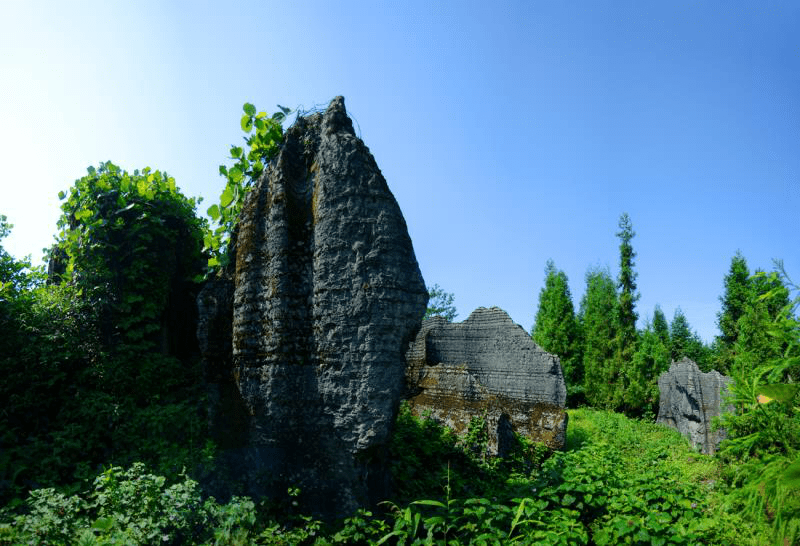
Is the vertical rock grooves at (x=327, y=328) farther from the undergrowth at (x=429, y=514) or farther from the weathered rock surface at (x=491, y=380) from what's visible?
the weathered rock surface at (x=491, y=380)

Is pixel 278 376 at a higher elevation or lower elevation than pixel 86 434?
higher

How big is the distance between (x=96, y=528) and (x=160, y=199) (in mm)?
5354

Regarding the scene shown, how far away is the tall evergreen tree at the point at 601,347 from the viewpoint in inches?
877

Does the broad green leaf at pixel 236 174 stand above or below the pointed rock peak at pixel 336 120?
below

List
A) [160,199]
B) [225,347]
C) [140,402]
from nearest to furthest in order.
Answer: [225,347], [140,402], [160,199]

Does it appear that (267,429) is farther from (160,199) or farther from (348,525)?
(160,199)

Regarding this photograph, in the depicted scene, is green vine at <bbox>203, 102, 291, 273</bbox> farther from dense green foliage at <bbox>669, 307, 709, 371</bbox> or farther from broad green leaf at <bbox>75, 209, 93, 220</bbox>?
dense green foliage at <bbox>669, 307, 709, 371</bbox>

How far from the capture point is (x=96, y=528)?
11.8 ft

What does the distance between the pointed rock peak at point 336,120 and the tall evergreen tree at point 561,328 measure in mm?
20876

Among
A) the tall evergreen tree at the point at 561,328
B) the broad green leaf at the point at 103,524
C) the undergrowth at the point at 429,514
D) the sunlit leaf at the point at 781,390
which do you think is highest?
the tall evergreen tree at the point at 561,328

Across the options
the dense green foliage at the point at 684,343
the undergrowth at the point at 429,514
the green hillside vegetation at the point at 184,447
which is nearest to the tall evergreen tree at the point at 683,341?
the dense green foliage at the point at 684,343

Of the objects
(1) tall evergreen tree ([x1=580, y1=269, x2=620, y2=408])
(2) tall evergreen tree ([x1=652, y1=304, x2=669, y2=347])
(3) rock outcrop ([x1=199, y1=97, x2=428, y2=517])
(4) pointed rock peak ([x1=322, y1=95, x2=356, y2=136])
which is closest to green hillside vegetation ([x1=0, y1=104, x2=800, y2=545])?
(3) rock outcrop ([x1=199, y1=97, x2=428, y2=517])

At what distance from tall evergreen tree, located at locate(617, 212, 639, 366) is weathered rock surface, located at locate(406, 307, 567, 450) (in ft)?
48.5

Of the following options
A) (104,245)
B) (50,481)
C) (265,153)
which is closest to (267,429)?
(50,481)
